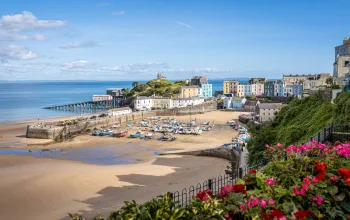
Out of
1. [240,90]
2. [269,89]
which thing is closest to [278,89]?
[269,89]

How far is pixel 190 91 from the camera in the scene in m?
89.6

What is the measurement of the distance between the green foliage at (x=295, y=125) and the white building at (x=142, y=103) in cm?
5041

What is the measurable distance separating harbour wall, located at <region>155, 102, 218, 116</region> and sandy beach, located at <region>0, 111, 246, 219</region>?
108ft

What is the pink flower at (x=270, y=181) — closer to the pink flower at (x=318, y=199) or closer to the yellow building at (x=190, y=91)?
the pink flower at (x=318, y=199)

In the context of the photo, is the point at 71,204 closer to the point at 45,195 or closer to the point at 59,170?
the point at 45,195

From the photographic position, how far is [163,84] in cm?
9012

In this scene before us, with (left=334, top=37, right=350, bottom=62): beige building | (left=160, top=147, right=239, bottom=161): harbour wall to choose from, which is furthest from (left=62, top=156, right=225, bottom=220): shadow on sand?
(left=334, top=37, right=350, bottom=62): beige building

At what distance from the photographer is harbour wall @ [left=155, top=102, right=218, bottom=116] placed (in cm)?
6600

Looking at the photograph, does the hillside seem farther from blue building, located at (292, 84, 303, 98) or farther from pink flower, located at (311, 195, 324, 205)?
pink flower, located at (311, 195, 324, 205)

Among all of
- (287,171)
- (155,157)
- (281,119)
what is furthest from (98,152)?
(287,171)

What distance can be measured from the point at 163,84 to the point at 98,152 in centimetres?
6085

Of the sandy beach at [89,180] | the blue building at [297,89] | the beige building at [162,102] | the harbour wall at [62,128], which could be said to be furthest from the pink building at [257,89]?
the sandy beach at [89,180]

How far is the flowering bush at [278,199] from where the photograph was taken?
3898 millimetres

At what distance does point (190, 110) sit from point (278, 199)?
64.5m
